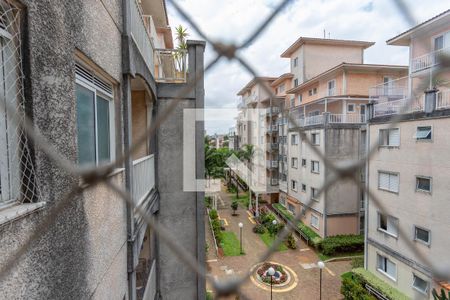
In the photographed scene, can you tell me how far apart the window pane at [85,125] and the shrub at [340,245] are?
13633 millimetres

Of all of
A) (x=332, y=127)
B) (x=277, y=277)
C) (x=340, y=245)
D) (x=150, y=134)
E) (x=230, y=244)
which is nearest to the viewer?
(x=150, y=134)

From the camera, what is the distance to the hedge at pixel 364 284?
8.70 m

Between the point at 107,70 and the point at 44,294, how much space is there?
187 centimetres

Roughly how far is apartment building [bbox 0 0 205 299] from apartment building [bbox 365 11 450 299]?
6.38 m

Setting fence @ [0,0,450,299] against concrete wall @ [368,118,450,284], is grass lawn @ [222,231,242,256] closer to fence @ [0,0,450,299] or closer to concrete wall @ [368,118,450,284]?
concrete wall @ [368,118,450,284]

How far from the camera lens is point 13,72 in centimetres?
116

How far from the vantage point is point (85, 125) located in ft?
6.61

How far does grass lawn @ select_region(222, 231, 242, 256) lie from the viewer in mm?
13312

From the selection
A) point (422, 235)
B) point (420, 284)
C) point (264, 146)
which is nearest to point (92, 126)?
point (422, 235)

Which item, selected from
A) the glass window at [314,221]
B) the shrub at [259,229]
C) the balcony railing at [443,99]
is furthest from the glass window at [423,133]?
the shrub at [259,229]

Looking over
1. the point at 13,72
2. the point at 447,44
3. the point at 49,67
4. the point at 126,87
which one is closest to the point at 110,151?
the point at 126,87

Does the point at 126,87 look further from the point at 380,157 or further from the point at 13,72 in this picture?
the point at 380,157

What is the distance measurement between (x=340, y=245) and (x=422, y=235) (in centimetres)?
541

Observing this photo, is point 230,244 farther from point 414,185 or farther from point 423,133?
point 423,133
